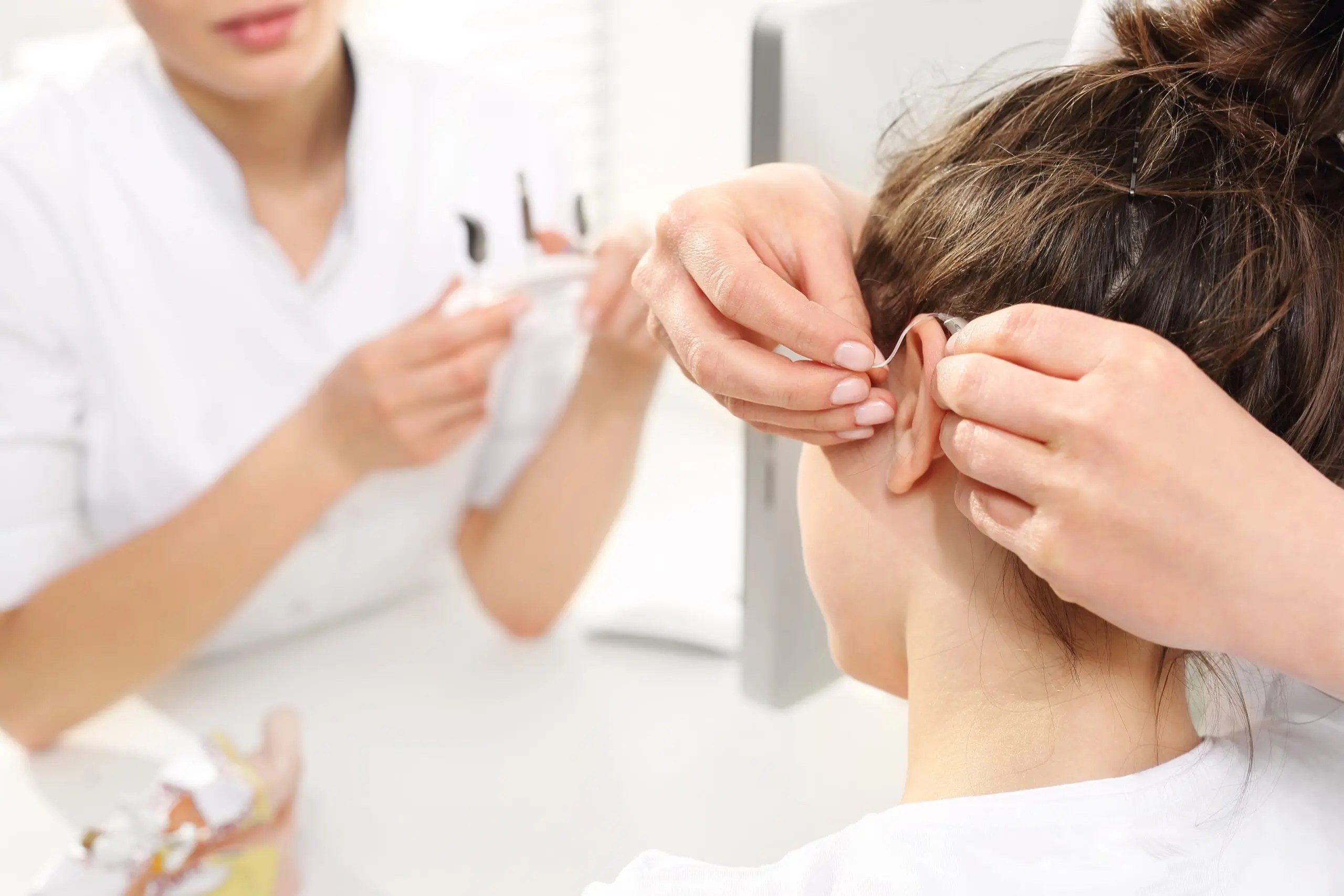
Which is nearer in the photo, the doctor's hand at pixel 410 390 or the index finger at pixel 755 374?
the index finger at pixel 755 374

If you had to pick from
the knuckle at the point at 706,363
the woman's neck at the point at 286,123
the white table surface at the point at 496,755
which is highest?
the knuckle at the point at 706,363

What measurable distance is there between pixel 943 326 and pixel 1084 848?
0.63 ft

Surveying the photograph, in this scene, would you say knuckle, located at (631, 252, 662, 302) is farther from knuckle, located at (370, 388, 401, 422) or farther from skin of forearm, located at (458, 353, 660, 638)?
skin of forearm, located at (458, 353, 660, 638)

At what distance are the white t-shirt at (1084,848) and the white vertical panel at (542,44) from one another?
1.31 metres

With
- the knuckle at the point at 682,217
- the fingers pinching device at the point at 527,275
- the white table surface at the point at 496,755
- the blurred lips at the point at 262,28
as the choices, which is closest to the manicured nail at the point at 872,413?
the knuckle at the point at 682,217

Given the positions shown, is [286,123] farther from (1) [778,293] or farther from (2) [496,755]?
(1) [778,293]

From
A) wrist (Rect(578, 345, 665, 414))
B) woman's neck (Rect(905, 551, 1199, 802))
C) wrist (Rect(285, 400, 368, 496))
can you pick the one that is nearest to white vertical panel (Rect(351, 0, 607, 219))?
wrist (Rect(578, 345, 665, 414))

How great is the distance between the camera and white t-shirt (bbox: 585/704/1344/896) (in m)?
0.42

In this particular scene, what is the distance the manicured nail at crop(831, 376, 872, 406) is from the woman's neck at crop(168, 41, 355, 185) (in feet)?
2.20

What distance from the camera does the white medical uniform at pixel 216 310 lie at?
0.83 meters

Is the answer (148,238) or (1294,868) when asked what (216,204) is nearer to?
(148,238)

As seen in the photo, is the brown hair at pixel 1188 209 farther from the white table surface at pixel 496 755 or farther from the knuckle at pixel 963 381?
the white table surface at pixel 496 755

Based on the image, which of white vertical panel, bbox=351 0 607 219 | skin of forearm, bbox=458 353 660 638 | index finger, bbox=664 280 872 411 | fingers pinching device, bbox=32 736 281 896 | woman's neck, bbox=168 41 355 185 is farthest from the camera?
white vertical panel, bbox=351 0 607 219

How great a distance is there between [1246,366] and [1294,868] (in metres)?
0.19
